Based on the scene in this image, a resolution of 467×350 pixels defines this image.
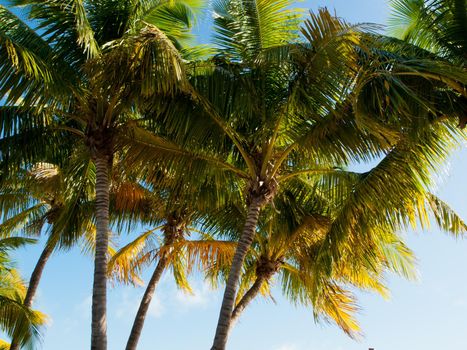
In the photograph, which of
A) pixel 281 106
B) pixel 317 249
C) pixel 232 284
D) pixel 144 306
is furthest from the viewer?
pixel 144 306

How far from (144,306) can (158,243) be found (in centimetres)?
194

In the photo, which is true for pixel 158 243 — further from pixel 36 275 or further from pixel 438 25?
pixel 438 25

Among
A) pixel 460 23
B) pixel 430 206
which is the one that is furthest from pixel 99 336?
pixel 460 23

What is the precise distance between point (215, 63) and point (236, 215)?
3905 millimetres

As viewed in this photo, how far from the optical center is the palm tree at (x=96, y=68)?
8852 mm

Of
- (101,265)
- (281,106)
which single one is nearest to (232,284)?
(101,265)

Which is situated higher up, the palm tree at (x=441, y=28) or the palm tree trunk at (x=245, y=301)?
the palm tree at (x=441, y=28)

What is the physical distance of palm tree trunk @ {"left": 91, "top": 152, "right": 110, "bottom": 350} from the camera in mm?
9094

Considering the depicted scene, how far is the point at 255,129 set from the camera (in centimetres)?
1062

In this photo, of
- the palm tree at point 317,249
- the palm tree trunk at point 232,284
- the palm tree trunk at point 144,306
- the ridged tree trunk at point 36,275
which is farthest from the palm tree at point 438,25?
the ridged tree trunk at point 36,275

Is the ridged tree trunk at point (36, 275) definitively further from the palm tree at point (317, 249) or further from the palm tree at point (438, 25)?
the palm tree at point (438, 25)

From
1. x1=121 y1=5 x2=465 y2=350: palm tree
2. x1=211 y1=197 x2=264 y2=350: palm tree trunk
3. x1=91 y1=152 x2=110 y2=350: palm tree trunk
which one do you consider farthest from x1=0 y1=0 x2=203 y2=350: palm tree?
x1=211 y1=197 x2=264 y2=350: palm tree trunk

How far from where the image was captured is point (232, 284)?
9680 millimetres

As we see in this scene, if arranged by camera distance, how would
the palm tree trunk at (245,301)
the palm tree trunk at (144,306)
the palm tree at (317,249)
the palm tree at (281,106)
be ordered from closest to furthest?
the palm tree at (281,106), the palm tree at (317,249), the palm tree trunk at (245,301), the palm tree trunk at (144,306)
